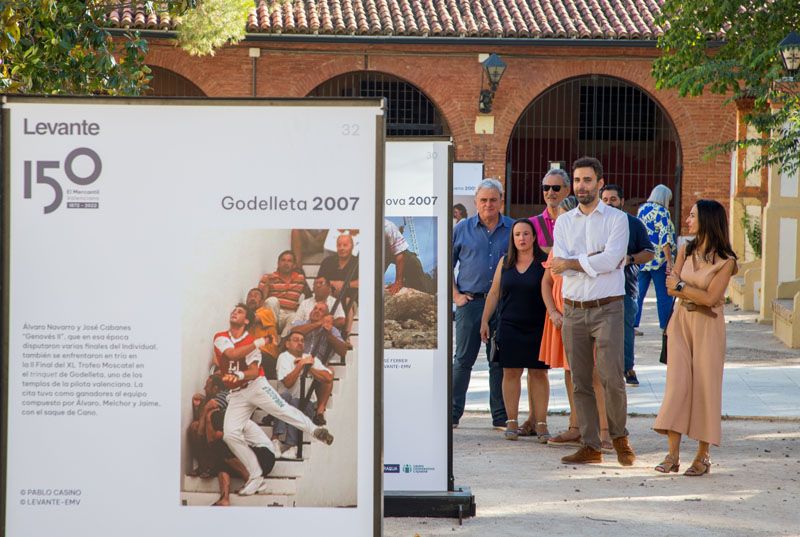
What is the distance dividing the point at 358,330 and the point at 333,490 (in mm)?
489

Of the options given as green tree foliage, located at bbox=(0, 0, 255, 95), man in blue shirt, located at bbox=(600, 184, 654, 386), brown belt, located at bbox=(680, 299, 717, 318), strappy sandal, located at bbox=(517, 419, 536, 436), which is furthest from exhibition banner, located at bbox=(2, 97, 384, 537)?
strappy sandal, located at bbox=(517, 419, 536, 436)

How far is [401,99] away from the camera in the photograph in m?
29.5

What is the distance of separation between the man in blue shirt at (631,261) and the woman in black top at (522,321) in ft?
2.33

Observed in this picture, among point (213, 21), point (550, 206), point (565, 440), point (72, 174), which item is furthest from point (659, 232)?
point (72, 174)

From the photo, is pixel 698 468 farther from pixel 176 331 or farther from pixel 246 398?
pixel 176 331

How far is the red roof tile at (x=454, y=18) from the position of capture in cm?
2778

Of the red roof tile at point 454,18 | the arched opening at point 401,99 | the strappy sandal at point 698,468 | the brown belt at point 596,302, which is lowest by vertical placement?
the strappy sandal at point 698,468

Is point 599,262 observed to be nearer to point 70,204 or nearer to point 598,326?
point 598,326

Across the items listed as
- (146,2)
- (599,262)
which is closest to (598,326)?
(599,262)

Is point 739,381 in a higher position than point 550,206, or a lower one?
lower

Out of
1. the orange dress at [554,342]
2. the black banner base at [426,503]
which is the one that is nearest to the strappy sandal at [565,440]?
the orange dress at [554,342]

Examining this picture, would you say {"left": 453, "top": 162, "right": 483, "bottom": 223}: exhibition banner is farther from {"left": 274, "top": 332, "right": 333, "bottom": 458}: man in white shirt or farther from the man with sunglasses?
{"left": 274, "top": 332, "right": 333, "bottom": 458}: man in white shirt

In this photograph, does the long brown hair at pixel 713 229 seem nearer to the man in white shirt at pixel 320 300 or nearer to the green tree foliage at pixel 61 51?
the green tree foliage at pixel 61 51

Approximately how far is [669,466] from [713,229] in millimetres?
1535
